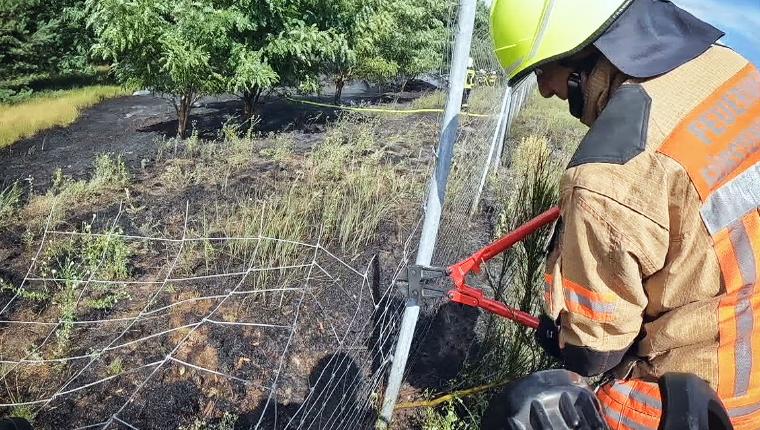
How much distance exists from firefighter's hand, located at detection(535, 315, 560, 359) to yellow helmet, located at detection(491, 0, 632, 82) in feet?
2.27

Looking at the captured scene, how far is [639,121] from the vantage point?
114 centimetres

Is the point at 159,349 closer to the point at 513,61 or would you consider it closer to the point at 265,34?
the point at 513,61

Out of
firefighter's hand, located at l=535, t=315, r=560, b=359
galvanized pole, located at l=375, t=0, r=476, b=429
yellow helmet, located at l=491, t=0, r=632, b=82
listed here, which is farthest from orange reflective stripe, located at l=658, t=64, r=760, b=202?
galvanized pole, located at l=375, t=0, r=476, b=429

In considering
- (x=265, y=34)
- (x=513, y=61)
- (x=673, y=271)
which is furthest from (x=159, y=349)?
(x=265, y=34)

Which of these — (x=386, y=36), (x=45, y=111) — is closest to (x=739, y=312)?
(x=45, y=111)

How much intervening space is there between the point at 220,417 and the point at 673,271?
1.98 m

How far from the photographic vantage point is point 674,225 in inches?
45.2

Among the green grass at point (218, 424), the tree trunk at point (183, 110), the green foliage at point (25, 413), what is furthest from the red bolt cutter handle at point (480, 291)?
the tree trunk at point (183, 110)

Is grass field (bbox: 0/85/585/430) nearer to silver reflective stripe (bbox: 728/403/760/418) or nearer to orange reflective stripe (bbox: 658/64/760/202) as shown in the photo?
A: silver reflective stripe (bbox: 728/403/760/418)

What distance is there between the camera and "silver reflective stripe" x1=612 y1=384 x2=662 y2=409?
1.33m

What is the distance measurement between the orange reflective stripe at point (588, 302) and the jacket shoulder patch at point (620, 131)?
30 cm

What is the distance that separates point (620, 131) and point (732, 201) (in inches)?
11.0

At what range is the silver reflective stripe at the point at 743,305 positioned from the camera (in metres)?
1.16

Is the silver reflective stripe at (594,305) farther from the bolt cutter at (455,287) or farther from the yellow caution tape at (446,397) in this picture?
the yellow caution tape at (446,397)
